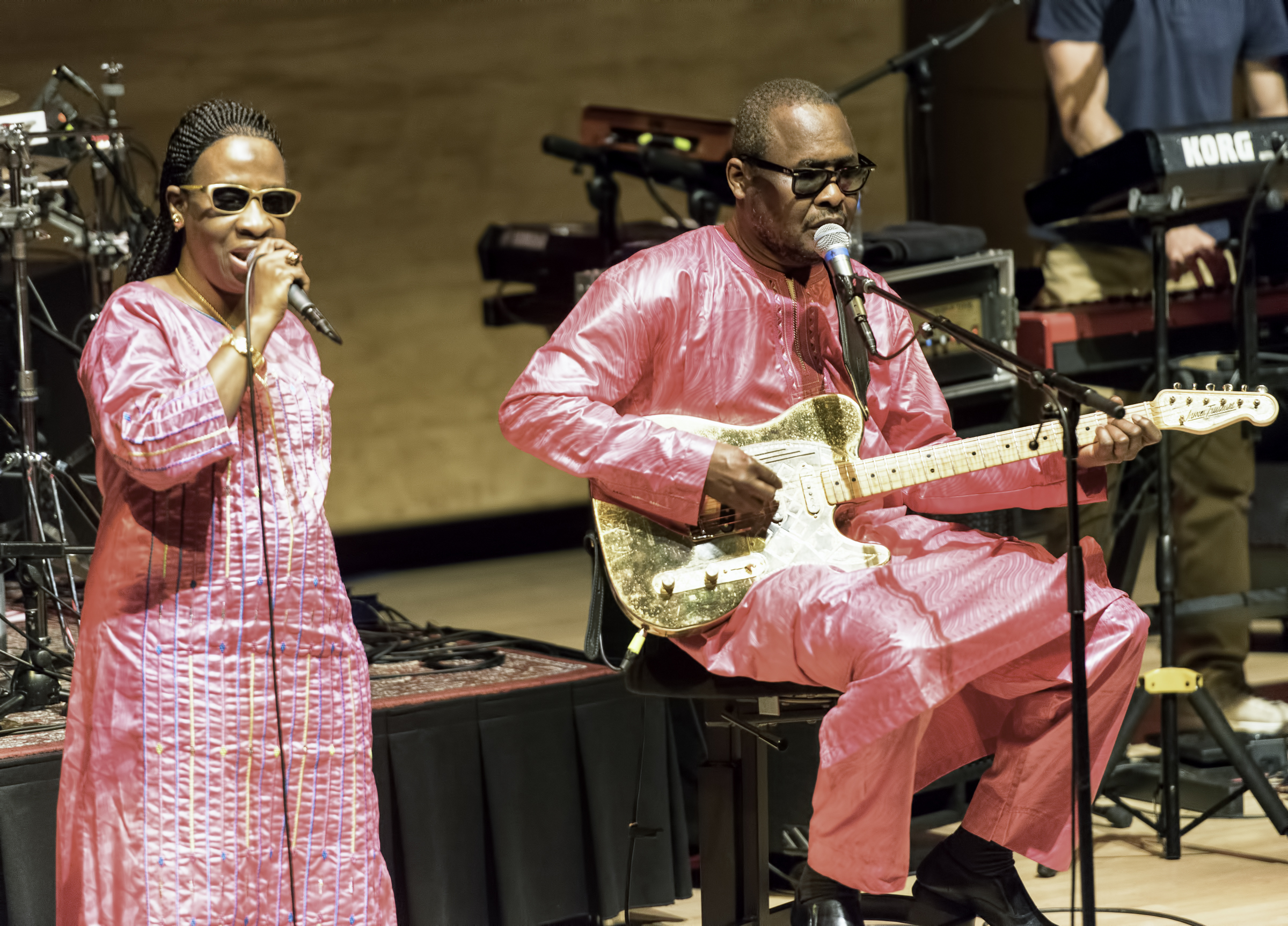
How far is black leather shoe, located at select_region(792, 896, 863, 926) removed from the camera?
9.52ft

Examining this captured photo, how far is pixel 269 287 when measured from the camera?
7.50 feet

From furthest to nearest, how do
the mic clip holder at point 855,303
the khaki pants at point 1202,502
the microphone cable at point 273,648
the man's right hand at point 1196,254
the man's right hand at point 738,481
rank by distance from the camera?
the khaki pants at point 1202,502, the man's right hand at point 1196,254, the man's right hand at point 738,481, the mic clip holder at point 855,303, the microphone cable at point 273,648

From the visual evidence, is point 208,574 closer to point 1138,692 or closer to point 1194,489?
point 1138,692

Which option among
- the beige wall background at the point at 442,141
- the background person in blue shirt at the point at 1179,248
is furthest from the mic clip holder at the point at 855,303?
the beige wall background at the point at 442,141

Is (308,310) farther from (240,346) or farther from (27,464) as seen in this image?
(27,464)

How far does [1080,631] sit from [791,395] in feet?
2.77

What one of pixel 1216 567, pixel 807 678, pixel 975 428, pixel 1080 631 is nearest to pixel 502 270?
pixel 975 428

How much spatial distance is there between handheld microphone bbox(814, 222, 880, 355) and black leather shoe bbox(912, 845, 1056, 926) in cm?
100

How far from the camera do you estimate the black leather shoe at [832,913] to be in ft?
9.52

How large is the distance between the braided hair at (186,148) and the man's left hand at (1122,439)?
1466mm

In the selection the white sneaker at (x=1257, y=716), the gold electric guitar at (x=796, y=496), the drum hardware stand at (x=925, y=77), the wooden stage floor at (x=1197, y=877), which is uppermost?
the drum hardware stand at (x=925, y=77)

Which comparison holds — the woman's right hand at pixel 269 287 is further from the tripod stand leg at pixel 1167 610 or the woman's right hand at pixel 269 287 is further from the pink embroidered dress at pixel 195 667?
the tripod stand leg at pixel 1167 610

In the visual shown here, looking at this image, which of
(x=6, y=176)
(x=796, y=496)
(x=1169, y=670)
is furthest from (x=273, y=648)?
(x=1169, y=670)

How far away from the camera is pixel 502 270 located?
595 centimetres
